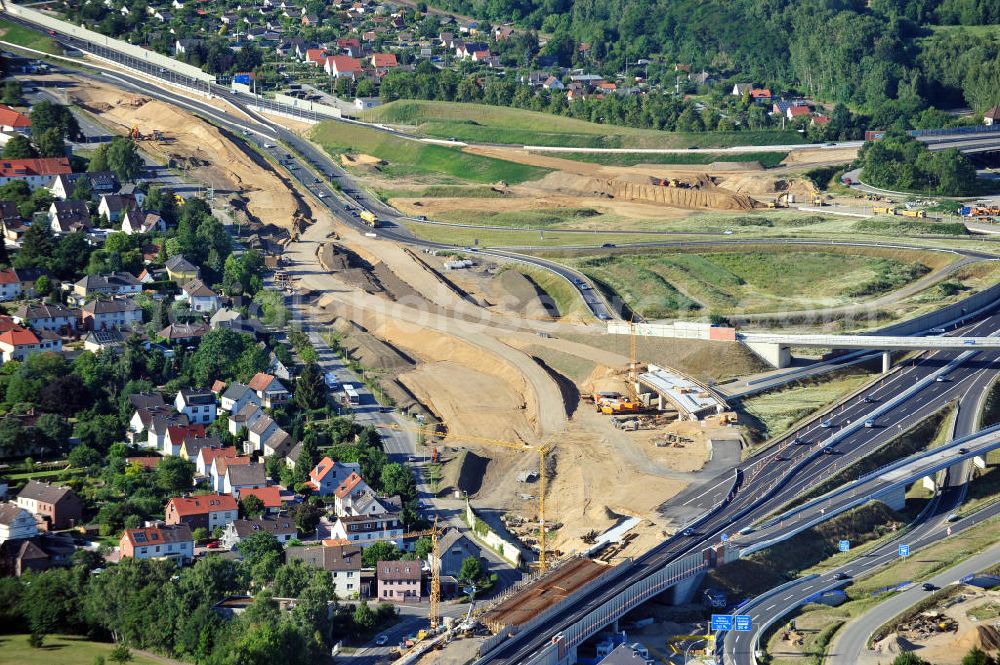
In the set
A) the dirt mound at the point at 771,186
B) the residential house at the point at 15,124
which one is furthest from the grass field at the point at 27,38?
the dirt mound at the point at 771,186

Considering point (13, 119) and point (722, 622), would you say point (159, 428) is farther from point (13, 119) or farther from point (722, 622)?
point (13, 119)

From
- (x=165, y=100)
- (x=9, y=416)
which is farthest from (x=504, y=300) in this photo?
(x=165, y=100)

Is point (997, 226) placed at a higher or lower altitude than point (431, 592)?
higher

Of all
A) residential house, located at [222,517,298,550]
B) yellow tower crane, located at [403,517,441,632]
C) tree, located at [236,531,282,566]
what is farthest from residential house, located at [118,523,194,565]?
yellow tower crane, located at [403,517,441,632]

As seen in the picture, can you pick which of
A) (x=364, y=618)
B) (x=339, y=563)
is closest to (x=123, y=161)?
(x=339, y=563)

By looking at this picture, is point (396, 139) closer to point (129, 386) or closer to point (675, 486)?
point (129, 386)

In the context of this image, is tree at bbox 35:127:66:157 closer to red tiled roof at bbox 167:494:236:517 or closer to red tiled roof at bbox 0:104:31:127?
red tiled roof at bbox 0:104:31:127

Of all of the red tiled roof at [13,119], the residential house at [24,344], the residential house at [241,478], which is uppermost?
the red tiled roof at [13,119]

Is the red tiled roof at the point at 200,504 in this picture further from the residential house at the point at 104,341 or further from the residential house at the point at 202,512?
the residential house at the point at 104,341
